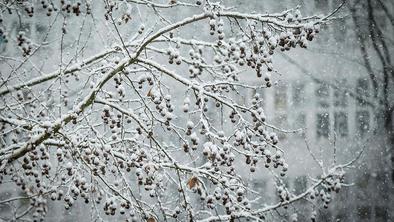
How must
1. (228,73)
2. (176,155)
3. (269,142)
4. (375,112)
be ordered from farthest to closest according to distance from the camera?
(375,112) < (176,155) < (228,73) < (269,142)

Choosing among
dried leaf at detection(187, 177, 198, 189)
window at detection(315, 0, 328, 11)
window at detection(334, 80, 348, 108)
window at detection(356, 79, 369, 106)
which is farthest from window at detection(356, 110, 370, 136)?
dried leaf at detection(187, 177, 198, 189)

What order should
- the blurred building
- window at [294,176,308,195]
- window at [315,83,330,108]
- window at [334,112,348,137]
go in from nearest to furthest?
window at [294,176,308,195]
the blurred building
window at [334,112,348,137]
window at [315,83,330,108]

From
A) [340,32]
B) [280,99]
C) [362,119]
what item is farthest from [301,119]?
[340,32]

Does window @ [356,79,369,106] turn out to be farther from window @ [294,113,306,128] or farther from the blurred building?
window @ [294,113,306,128]

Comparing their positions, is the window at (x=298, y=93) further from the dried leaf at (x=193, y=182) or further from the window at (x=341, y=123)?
the dried leaf at (x=193, y=182)

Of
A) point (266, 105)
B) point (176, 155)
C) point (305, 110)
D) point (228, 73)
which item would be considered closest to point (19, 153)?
point (228, 73)

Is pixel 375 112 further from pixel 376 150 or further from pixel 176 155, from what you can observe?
pixel 176 155

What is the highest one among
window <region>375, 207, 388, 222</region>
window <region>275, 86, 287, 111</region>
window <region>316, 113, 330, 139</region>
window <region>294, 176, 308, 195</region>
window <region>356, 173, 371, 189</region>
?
window <region>275, 86, 287, 111</region>
